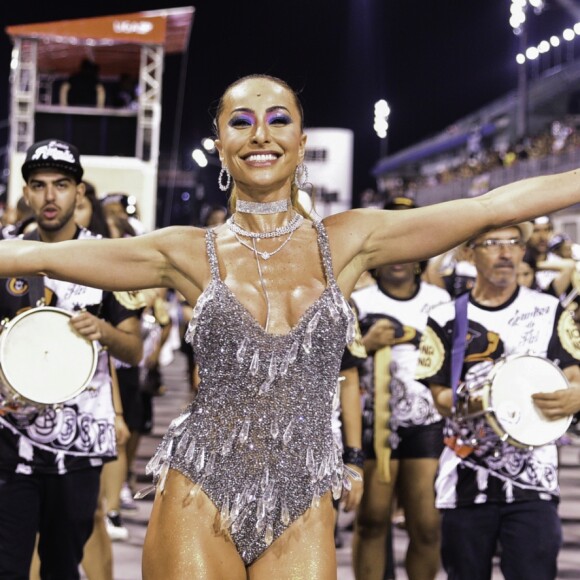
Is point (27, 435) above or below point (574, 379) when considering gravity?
below

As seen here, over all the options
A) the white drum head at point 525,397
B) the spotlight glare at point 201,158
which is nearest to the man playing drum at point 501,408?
the white drum head at point 525,397

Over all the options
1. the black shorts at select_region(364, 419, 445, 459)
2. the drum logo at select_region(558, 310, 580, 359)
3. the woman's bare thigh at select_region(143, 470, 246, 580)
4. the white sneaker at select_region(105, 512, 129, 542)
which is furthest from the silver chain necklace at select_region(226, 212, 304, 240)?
the white sneaker at select_region(105, 512, 129, 542)

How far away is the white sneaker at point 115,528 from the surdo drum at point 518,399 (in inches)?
143

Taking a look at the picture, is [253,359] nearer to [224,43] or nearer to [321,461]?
[321,461]

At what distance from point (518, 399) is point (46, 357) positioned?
1.99 metres

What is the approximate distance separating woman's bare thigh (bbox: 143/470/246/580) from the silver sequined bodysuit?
0.03 m

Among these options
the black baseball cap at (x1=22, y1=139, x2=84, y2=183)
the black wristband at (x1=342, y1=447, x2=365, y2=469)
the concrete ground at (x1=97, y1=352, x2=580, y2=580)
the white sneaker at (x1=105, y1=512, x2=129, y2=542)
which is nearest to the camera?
the black baseball cap at (x1=22, y1=139, x2=84, y2=183)

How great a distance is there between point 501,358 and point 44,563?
2.16 meters

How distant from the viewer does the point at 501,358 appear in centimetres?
466

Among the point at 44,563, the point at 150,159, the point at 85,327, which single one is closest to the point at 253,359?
the point at 85,327

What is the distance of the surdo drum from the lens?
4.54 meters

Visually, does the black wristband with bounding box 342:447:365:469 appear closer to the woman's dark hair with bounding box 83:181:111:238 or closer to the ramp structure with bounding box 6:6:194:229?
the woman's dark hair with bounding box 83:181:111:238

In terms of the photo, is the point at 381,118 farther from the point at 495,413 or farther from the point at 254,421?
the point at 254,421

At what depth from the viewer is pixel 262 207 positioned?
318 cm
